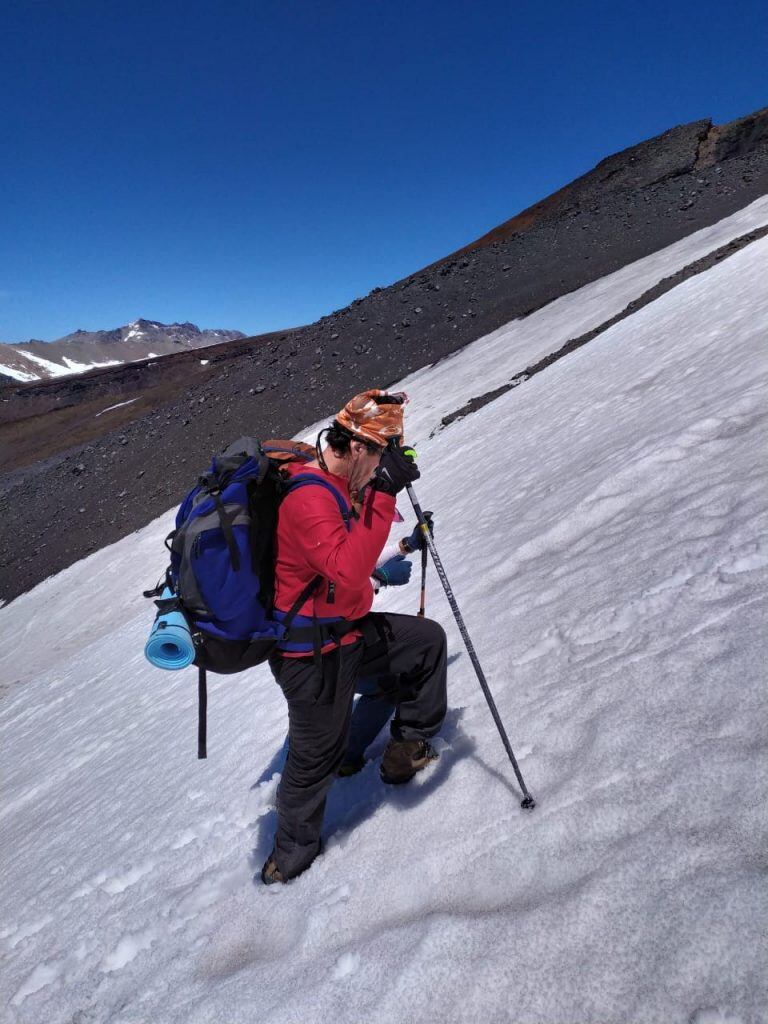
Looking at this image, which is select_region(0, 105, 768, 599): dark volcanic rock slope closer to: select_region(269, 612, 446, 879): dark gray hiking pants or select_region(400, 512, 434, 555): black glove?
select_region(400, 512, 434, 555): black glove

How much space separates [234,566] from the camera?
2.67 meters

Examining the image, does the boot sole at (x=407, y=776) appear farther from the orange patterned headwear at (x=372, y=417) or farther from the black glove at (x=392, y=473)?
the orange patterned headwear at (x=372, y=417)

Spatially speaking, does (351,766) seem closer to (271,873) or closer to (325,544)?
(271,873)

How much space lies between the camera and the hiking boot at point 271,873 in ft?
11.1

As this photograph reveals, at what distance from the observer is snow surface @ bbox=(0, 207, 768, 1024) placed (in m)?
2.09

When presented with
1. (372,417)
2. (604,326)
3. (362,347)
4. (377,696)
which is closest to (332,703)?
(377,696)

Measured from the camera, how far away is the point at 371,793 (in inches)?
144

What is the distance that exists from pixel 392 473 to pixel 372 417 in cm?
30

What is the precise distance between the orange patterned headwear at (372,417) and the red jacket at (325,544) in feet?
0.87

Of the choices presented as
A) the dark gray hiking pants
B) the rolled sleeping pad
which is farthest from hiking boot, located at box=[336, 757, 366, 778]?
the rolled sleeping pad

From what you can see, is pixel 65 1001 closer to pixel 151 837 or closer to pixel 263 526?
pixel 151 837

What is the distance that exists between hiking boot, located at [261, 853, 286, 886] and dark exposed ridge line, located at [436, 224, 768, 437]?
46.4 feet

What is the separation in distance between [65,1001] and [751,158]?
1599 inches

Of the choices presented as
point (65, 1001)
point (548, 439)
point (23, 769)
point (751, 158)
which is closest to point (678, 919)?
point (65, 1001)
